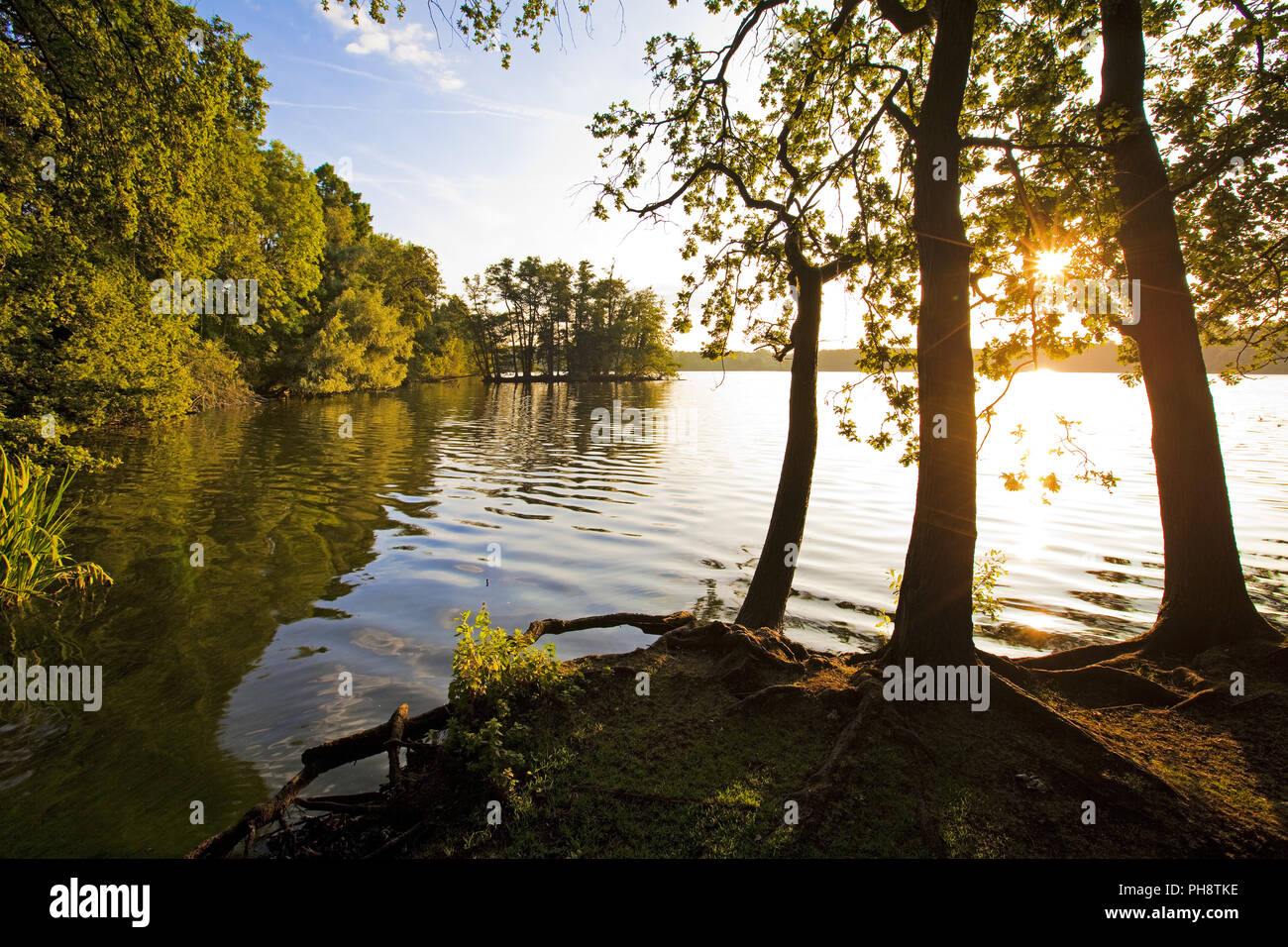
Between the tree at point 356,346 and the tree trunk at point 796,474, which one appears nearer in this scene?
the tree trunk at point 796,474

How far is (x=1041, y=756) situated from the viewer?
15.5 ft

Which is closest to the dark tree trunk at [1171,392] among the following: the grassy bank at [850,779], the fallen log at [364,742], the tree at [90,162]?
the grassy bank at [850,779]

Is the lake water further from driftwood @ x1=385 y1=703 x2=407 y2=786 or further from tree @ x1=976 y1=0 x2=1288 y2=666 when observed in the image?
tree @ x1=976 y1=0 x2=1288 y2=666

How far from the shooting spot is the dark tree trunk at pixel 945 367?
223 inches

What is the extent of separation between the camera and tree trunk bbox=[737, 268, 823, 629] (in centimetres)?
886

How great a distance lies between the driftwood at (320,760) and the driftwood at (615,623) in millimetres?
1604

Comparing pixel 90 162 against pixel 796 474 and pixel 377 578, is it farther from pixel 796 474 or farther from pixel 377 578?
pixel 796 474

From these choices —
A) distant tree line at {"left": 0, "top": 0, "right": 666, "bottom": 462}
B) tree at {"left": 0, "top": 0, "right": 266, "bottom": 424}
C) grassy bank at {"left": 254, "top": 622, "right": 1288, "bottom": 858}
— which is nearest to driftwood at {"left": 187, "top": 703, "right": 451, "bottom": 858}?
grassy bank at {"left": 254, "top": 622, "right": 1288, "bottom": 858}

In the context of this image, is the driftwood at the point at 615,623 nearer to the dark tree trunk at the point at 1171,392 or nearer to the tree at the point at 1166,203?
the tree at the point at 1166,203

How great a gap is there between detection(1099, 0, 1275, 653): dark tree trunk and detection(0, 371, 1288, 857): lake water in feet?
9.20

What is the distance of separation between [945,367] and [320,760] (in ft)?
23.1

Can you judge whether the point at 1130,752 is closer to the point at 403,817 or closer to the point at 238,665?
the point at 403,817
